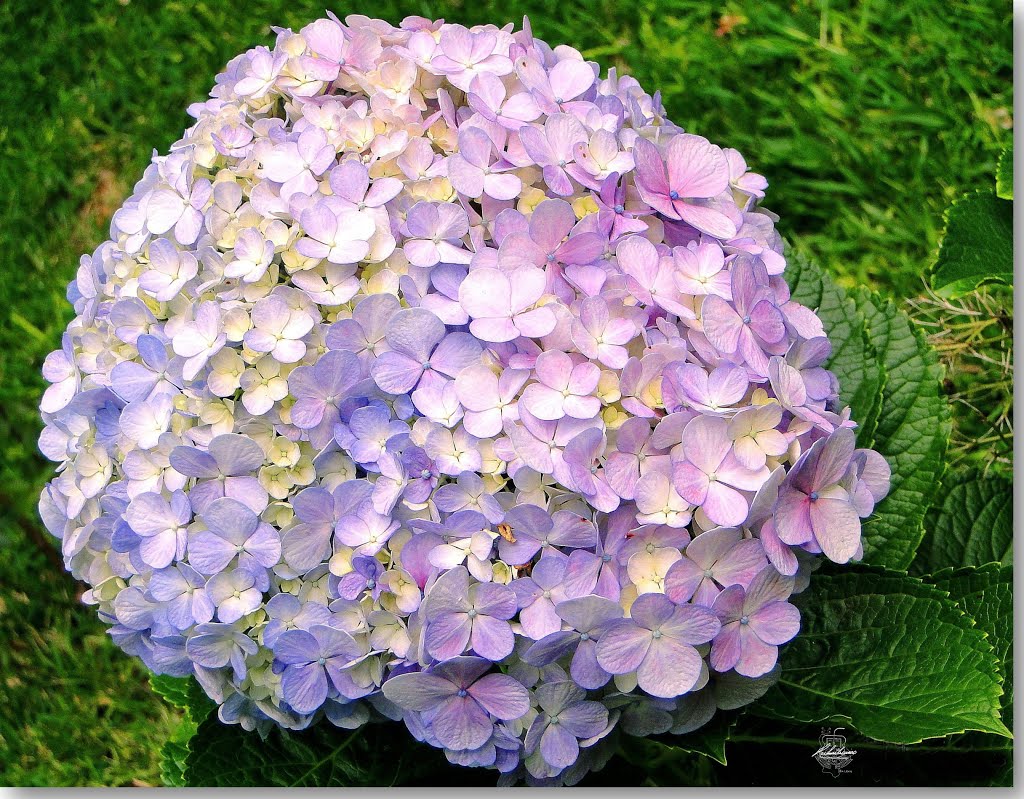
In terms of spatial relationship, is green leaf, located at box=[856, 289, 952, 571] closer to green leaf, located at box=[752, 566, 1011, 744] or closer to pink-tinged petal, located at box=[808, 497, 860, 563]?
green leaf, located at box=[752, 566, 1011, 744]

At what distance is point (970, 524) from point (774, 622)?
28.0 inches

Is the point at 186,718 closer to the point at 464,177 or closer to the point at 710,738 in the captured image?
the point at 710,738

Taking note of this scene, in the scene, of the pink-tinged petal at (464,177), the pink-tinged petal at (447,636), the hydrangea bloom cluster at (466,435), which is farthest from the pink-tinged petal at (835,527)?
the pink-tinged petal at (464,177)

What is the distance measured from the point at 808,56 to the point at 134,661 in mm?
1880

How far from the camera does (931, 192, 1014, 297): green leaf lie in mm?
1341

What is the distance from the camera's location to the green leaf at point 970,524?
4.98ft

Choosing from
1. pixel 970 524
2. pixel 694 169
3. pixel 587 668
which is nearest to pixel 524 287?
pixel 694 169

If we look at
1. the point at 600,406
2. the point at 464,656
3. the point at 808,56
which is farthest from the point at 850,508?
the point at 808,56

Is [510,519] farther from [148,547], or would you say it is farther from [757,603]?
[148,547]

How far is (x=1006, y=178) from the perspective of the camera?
1374 mm

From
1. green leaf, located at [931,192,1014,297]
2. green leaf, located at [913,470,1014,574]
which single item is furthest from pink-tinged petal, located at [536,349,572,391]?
green leaf, located at [913,470,1014,574]

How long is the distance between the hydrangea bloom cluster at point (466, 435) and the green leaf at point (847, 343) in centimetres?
25

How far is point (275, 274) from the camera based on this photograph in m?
1.05

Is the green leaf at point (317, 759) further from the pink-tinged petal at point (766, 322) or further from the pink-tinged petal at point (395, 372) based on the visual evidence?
the pink-tinged petal at point (766, 322)
